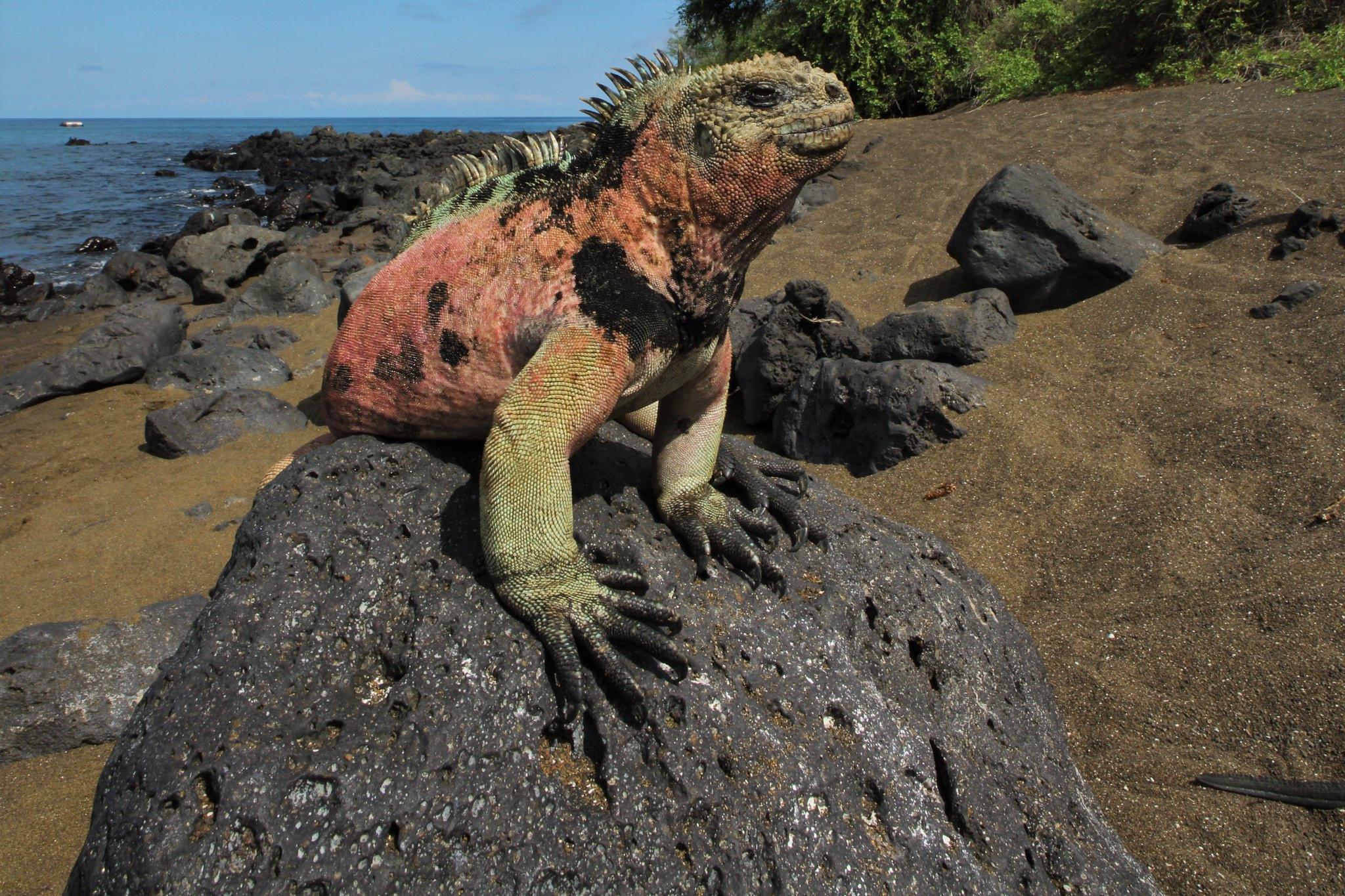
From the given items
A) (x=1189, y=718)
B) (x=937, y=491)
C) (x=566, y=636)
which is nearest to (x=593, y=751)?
(x=566, y=636)

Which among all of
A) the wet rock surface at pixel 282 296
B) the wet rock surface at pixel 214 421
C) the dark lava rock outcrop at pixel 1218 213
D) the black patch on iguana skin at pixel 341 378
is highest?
the dark lava rock outcrop at pixel 1218 213

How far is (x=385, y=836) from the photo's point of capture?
6.48 feet

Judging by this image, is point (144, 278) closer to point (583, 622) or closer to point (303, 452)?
point (303, 452)

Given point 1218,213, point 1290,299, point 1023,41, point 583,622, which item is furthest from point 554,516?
point 1023,41

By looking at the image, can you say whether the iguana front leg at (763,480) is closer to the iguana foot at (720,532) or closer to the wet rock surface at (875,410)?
the iguana foot at (720,532)

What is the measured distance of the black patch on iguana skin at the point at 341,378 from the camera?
2.80m

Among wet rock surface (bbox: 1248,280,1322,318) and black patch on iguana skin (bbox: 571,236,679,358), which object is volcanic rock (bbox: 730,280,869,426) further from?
black patch on iguana skin (bbox: 571,236,679,358)

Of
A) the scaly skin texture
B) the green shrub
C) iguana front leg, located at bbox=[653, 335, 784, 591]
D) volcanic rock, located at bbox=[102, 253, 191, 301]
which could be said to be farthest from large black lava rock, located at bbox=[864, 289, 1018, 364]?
volcanic rock, located at bbox=[102, 253, 191, 301]

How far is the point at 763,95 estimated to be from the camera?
2.24 meters

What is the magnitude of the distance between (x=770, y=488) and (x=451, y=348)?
1.37 meters

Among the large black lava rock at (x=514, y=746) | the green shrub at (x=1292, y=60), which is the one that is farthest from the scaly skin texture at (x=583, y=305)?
the green shrub at (x=1292, y=60)

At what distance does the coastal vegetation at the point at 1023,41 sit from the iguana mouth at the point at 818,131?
11643mm

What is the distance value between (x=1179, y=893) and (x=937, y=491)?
3.37 meters

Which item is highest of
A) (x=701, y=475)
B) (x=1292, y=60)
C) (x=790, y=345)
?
(x=1292, y=60)
